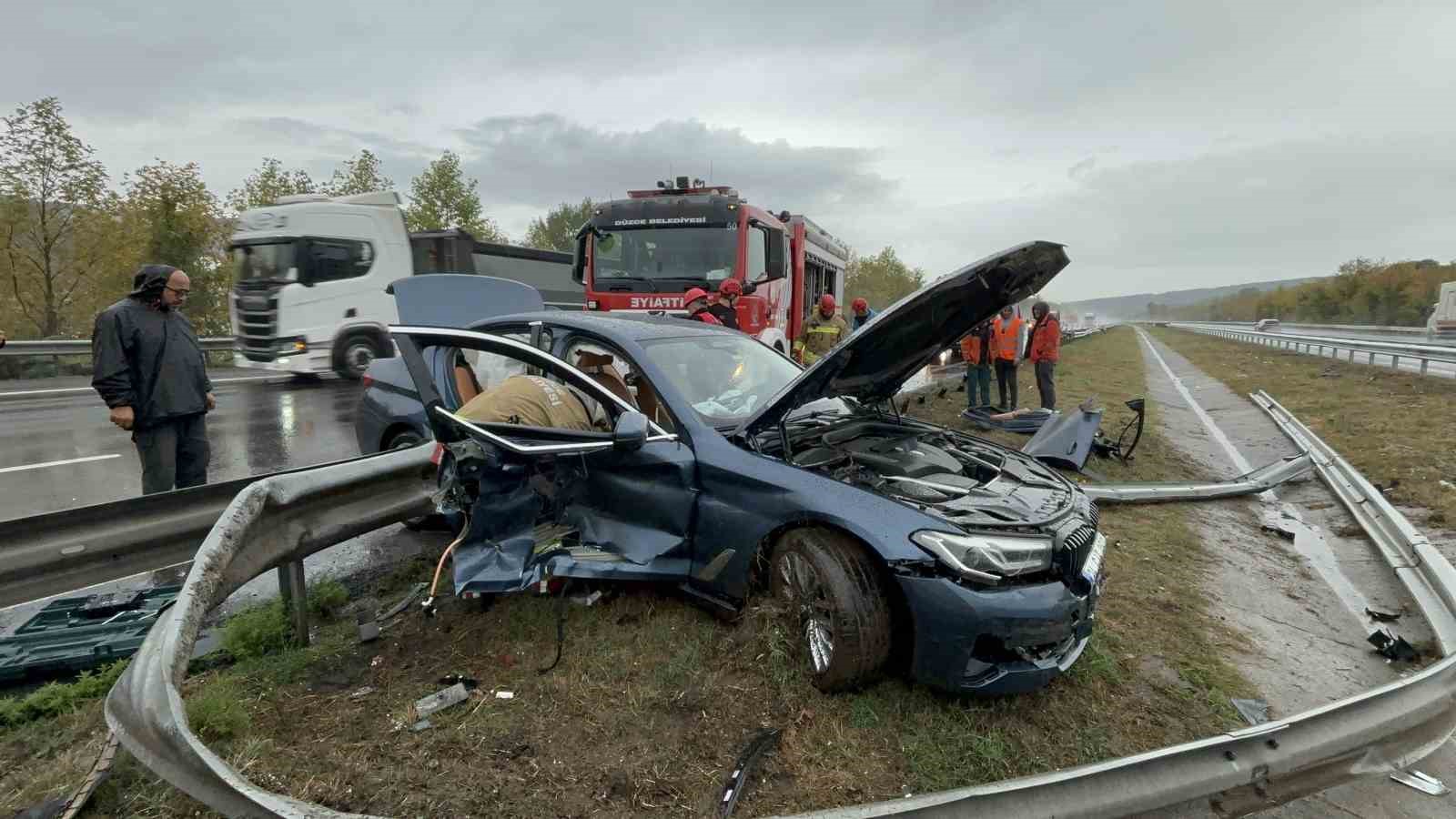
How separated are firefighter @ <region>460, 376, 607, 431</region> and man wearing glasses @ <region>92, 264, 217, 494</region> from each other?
2.19 meters

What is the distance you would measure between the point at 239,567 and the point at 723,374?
231 centimetres

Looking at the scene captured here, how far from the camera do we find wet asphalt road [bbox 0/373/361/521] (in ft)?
19.8

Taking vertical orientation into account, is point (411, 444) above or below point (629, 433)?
below

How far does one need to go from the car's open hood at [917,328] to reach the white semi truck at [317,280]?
11530 mm

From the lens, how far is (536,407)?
3514mm

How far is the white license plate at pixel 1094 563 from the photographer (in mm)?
2718

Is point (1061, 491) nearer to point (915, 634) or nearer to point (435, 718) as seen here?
A: point (915, 634)

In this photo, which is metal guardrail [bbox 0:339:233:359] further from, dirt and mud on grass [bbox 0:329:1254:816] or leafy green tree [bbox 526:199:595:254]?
leafy green tree [bbox 526:199:595:254]

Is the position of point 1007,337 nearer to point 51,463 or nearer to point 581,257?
point 581,257

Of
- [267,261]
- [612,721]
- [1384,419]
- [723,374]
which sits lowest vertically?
[612,721]

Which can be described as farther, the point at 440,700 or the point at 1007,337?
the point at 1007,337

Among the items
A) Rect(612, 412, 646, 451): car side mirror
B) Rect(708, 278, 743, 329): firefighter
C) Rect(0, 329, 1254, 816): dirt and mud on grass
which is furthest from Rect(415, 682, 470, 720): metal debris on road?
Rect(708, 278, 743, 329): firefighter

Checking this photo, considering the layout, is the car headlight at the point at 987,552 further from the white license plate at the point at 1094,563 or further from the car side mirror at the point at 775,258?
the car side mirror at the point at 775,258

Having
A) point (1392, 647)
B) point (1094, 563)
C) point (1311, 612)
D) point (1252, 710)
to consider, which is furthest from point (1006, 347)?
point (1094, 563)
